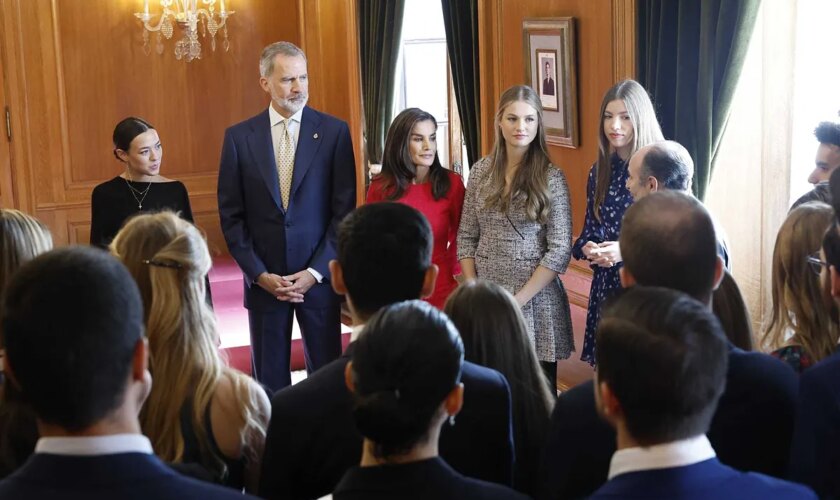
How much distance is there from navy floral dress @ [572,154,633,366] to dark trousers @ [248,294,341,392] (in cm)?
114

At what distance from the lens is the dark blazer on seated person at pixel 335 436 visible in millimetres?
2240

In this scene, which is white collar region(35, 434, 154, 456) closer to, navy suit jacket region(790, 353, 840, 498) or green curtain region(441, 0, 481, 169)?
navy suit jacket region(790, 353, 840, 498)

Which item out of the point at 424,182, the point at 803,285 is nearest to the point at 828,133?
the point at 803,285

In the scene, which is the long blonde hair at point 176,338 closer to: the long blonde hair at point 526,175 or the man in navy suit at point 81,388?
the man in navy suit at point 81,388

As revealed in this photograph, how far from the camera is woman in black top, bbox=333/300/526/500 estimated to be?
1.65 metres

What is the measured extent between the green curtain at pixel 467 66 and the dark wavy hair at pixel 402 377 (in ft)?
15.6

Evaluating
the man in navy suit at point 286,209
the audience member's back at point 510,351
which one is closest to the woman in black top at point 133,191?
the man in navy suit at point 286,209

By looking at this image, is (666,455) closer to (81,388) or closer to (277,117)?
(81,388)

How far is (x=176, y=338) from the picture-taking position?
2426 millimetres

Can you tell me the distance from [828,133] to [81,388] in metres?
3.04

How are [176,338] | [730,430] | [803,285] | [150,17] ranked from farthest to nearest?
[150,17] → [803,285] → [176,338] → [730,430]

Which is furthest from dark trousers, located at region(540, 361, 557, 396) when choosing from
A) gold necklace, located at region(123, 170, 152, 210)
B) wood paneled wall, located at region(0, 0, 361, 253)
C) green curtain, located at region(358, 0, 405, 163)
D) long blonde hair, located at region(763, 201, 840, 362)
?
wood paneled wall, located at region(0, 0, 361, 253)

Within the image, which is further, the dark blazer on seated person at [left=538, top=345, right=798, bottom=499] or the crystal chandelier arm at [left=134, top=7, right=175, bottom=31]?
the crystal chandelier arm at [left=134, top=7, right=175, bottom=31]

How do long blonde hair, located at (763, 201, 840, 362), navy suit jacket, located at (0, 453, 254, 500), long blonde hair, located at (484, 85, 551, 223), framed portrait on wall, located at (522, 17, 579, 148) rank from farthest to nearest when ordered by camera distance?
framed portrait on wall, located at (522, 17, 579, 148) → long blonde hair, located at (484, 85, 551, 223) → long blonde hair, located at (763, 201, 840, 362) → navy suit jacket, located at (0, 453, 254, 500)
